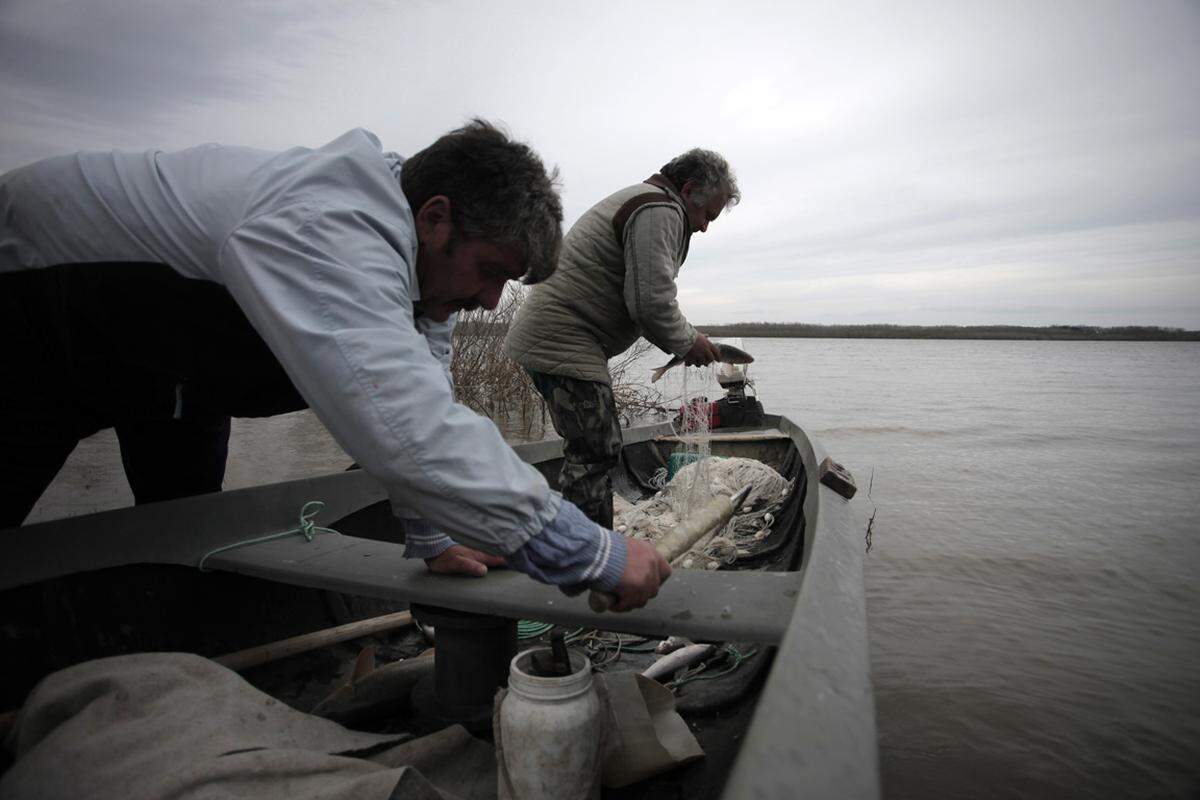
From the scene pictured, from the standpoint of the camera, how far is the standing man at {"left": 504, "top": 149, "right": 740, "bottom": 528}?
304cm

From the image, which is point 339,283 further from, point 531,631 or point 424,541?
point 531,631

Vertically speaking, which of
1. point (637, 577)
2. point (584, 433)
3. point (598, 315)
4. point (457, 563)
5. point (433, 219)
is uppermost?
point (433, 219)

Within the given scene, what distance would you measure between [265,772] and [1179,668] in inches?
192

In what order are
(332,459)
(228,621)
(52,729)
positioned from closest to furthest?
(52,729) → (228,621) → (332,459)

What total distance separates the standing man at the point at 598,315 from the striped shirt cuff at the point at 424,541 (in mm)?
1294

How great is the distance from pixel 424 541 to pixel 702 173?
235 cm

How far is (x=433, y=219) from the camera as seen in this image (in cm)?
144

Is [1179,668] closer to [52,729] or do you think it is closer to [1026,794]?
[1026,794]

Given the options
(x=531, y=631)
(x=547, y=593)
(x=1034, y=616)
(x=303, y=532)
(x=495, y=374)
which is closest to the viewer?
(x=547, y=593)

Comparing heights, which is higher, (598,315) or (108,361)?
(598,315)

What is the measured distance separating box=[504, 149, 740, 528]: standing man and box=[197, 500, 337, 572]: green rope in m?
1.10

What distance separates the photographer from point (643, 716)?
5.04 ft


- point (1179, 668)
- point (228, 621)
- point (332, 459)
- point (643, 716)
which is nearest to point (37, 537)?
point (228, 621)

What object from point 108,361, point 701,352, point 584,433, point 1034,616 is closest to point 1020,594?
point 1034,616
